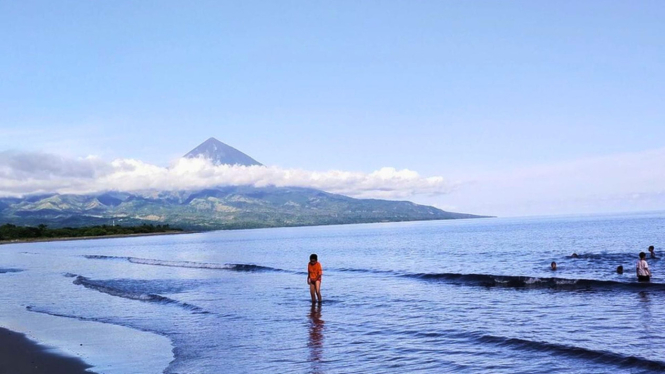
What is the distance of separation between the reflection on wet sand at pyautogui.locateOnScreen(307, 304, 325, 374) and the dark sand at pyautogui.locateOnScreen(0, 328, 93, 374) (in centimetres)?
584

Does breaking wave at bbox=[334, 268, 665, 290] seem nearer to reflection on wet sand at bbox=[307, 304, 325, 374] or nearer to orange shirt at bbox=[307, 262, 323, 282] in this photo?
orange shirt at bbox=[307, 262, 323, 282]

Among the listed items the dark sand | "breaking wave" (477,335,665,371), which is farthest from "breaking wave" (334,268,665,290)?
the dark sand

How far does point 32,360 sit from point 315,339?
27.5ft

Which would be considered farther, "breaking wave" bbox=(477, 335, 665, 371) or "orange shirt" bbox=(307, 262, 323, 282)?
"orange shirt" bbox=(307, 262, 323, 282)

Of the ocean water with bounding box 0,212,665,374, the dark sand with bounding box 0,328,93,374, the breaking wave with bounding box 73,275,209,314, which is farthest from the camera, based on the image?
the breaking wave with bounding box 73,275,209,314

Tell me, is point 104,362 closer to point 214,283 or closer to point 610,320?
point 610,320

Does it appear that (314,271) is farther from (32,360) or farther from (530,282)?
(530,282)

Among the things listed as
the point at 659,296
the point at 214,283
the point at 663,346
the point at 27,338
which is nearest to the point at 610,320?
the point at 663,346

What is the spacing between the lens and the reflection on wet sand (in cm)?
1690

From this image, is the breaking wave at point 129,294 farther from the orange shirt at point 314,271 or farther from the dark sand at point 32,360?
the dark sand at point 32,360

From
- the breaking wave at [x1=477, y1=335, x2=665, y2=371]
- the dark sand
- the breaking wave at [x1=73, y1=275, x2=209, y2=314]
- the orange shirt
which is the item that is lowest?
the breaking wave at [x1=73, y1=275, x2=209, y2=314]

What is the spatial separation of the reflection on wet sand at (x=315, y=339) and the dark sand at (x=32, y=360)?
19.2 feet

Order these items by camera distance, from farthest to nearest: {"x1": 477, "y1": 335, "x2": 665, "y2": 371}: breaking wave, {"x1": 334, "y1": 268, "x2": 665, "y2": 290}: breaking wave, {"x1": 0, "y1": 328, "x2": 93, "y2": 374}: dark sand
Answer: {"x1": 334, "y1": 268, "x2": 665, "y2": 290}: breaking wave < {"x1": 0, "y1": 328, "x2": 93, "y2": 374}: dark sand < {"x1": 477, "y1": 335, "x2": 665, "y2": 371}: breaking wave

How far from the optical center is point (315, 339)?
2036 cm
